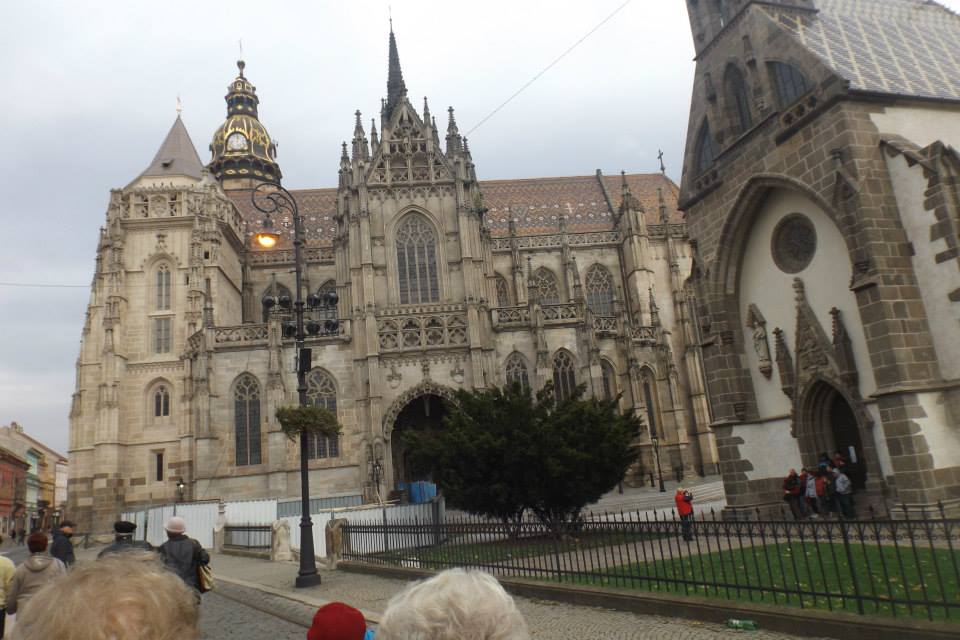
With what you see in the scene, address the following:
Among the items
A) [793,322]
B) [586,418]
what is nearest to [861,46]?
[793,322]

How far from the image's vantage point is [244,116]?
58.5 m

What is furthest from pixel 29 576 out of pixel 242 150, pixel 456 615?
pixel 242 150

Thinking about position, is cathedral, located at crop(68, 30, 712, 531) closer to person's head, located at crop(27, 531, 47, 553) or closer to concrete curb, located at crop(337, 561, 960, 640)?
concrete curb, located at crop(337, 561, 960, 640)

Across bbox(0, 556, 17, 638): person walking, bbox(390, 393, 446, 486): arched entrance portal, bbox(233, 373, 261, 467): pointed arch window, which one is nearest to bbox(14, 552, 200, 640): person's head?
bbox(0, 556, 17, 638): person walking

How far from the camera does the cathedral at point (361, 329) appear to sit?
100 ft

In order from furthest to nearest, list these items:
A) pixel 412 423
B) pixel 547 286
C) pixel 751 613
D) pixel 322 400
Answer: pixel 547 286
pixel 412 423
pixel 322 400
pixel 751 613

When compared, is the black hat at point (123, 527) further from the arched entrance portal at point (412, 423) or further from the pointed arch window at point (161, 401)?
the pointed arch window at point (161, 401)

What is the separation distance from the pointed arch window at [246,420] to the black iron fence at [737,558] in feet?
51.5

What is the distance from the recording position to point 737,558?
37.2ft

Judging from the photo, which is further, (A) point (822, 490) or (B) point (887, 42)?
(B) point (887, 42)

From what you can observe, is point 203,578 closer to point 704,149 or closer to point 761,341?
point 761,341

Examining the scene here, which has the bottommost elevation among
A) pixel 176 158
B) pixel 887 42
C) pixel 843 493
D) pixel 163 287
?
pixel 843 493

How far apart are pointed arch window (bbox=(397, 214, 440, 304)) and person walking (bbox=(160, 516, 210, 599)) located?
2575 centimetres

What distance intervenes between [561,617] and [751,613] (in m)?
2.57
